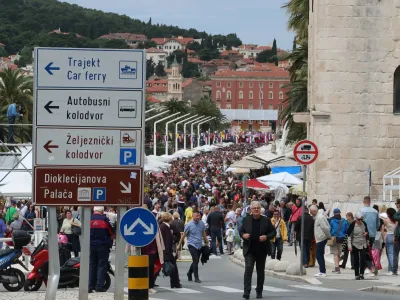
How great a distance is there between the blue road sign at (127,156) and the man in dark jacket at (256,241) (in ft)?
12.0

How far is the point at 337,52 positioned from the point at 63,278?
45.5 feet

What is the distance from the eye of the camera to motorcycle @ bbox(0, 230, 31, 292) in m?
19.7

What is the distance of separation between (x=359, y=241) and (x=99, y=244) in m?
5.90

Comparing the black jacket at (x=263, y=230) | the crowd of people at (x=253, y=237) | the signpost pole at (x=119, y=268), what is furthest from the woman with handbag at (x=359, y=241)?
the signpost pole at (x=119, y=268)

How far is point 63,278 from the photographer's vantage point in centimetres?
1908

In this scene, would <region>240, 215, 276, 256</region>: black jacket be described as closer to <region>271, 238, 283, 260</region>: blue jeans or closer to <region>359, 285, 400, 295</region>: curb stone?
<region>359, 285, 400, 295</region>: curb stone

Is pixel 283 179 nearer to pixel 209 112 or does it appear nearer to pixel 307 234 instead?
pixel 307 234

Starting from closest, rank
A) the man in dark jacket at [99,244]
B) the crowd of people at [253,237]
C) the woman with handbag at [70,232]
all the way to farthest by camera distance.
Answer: the crowd of people at [253,237], the man in dark jacket at [99,244], the woman with handbag at [70,232]

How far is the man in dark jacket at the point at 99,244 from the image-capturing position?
1883 centimetres

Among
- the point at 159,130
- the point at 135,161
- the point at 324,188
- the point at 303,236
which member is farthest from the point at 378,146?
the point at 159,130

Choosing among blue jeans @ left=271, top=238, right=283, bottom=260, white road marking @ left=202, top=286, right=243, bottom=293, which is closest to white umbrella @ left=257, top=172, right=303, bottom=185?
blue jeans @ left=271, top=238, right=283, bottom=260

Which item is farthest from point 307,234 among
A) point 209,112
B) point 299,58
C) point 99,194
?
point 209,112

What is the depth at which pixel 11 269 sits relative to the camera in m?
20.0

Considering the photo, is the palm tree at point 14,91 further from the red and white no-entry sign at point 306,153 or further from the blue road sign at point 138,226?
the blue road sign at point 138,226
